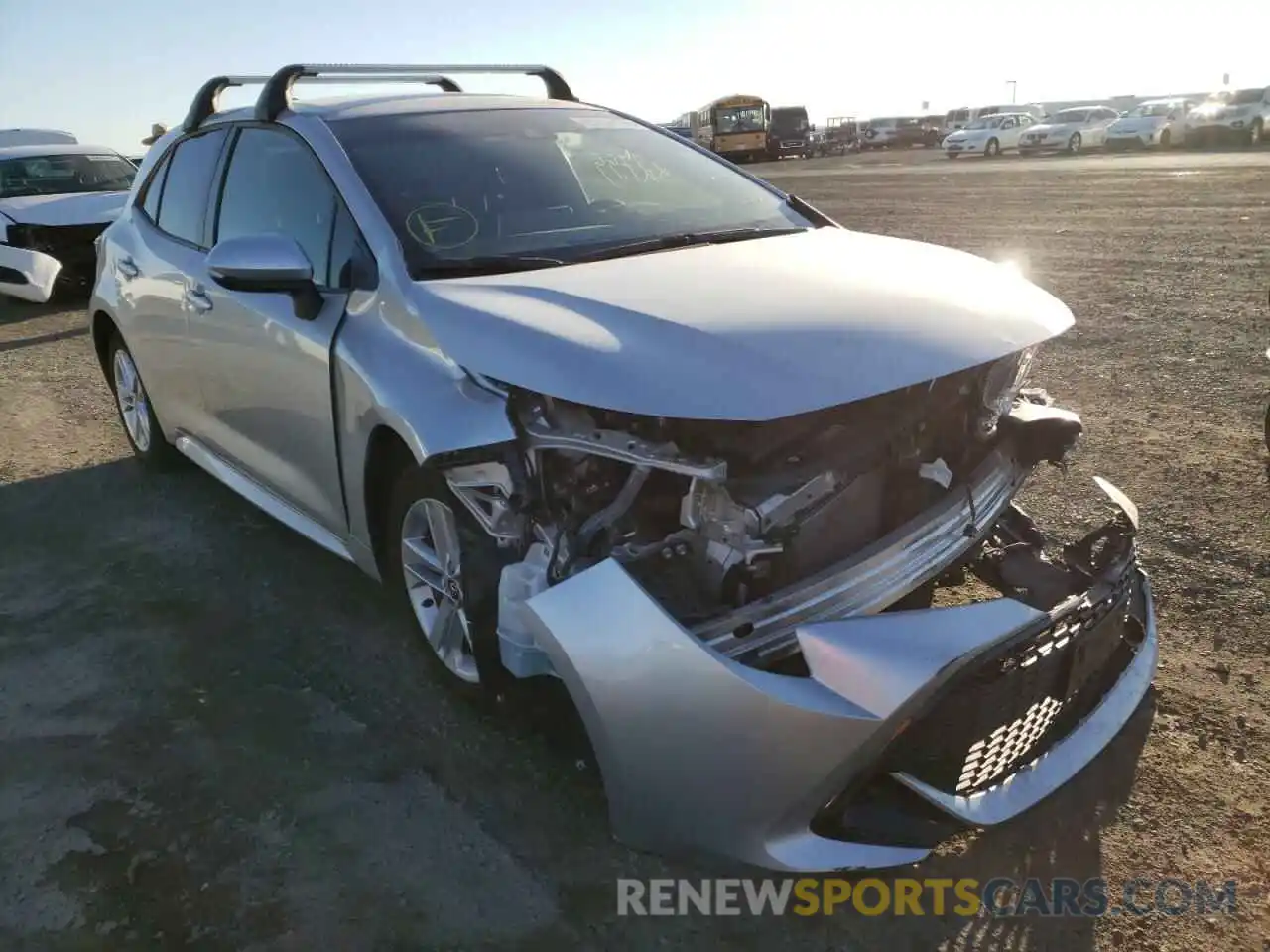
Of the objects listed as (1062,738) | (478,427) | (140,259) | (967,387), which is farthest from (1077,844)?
(140,259)

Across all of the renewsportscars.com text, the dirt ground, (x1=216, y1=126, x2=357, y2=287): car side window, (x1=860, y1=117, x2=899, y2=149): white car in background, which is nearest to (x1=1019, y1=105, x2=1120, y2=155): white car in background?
(x1=860, y1=117, x2=899, y2=149): white car in background

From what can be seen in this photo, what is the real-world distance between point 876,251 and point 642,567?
4.91 ft

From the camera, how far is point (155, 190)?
4984 millimetres

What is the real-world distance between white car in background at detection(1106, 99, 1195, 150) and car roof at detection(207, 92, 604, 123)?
35.1 meters

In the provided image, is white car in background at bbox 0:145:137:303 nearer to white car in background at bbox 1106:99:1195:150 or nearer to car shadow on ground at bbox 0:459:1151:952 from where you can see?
car shadow on ground at bbox 0:459:1151:952

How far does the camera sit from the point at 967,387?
279 cm

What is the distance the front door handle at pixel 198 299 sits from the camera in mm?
4098

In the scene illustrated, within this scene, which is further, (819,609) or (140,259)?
(140,259)

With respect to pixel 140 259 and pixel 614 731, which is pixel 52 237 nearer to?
pixel 140 259

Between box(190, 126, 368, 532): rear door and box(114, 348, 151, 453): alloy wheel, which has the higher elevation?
box(190, 126, 368, 532): rear door

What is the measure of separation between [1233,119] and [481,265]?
35619mm

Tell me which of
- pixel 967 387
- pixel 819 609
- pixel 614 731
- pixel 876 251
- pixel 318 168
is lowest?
pixel 614 731

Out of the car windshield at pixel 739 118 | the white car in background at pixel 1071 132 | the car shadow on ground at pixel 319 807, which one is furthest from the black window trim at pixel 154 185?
the car windshield at pixel 739 118

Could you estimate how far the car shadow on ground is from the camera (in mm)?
2449
